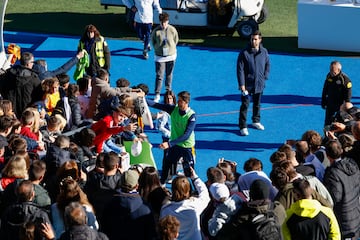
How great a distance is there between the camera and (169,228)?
847cm

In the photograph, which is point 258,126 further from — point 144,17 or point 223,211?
point 223,211

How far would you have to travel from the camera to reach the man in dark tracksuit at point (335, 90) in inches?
547

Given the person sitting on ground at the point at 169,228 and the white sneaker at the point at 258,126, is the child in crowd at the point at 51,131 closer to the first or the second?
the person sitting on ground at the point at 169,228

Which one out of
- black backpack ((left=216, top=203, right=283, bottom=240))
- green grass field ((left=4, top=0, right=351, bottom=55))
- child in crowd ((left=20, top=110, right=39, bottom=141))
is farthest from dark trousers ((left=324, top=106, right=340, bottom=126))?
black backpack ((left=216, top=203, right=283, bottom=240))

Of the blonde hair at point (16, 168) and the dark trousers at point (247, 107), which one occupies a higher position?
the blonde hair at point (16, 168)

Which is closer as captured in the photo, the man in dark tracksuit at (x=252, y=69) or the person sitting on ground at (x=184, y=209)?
the person sitting on ground at (x=184, y=209)

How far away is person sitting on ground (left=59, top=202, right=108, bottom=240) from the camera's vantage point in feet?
26.6

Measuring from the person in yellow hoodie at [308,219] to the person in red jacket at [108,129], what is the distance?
11.2 ft

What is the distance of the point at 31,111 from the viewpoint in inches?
454

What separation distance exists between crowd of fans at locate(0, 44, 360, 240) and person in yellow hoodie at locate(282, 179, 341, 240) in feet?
0.03

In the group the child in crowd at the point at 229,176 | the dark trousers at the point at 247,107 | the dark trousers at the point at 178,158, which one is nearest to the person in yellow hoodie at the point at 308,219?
the child in crowd at the point at 229,176

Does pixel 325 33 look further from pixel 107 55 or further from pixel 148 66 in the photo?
pixel 107 55

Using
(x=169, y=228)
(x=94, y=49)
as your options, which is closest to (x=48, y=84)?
(x=94, y=49)

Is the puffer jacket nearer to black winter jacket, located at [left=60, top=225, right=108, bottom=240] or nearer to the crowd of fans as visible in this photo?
the crowd of fans
